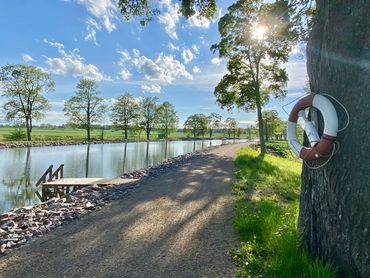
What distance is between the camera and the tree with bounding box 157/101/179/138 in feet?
257

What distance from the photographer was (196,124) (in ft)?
323

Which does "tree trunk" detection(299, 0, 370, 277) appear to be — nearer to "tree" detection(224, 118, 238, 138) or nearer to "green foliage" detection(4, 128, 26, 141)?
"green foliage" detection(4, 128, 26, 141)

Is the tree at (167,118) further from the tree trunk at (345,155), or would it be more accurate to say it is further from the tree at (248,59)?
the tree trunk at (345,155)

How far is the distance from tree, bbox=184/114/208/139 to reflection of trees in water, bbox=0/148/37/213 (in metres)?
81.3

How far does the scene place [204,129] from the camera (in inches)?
3930

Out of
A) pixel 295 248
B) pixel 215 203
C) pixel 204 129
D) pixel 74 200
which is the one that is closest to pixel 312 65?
pixel 295 248

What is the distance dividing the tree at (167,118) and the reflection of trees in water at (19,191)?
60.5 meters

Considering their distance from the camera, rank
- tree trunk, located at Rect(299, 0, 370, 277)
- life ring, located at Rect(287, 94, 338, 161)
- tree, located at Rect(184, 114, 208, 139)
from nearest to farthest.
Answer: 1. tree trunk, located at Rect(299, 0, 370, 277)
2. life ring, located at Rect(287, 94, 338, 161)
3. tree, located at Rect(184, 114, 208, 139)

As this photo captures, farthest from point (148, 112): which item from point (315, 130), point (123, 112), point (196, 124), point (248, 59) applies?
point (315, 130)

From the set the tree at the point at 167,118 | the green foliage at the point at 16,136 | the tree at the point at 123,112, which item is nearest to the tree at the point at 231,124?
the tree at the point at 167,118

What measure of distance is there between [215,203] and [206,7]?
5932 millimetres

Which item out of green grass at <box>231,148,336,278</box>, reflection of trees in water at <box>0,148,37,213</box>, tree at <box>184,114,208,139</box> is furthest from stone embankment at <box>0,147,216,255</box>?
tree at <box>184,114,208,139</box>

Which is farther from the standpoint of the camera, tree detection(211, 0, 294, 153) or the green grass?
tree detection(211, 0, 294, 153)

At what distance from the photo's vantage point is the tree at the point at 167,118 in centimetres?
7840
